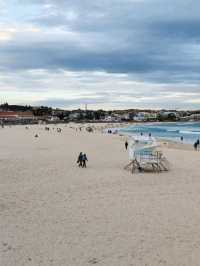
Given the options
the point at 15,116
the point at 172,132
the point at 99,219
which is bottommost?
the point at 172,132

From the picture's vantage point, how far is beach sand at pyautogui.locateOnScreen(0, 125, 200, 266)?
7.49m

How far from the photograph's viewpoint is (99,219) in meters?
10.1

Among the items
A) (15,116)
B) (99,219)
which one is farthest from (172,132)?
(15,116)

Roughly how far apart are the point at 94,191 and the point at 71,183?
6.59 feet

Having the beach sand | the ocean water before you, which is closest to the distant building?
the ocean water

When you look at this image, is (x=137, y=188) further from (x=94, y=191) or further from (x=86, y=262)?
(x=86, y=262)

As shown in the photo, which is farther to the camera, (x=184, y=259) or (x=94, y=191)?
(x=94, y=191)

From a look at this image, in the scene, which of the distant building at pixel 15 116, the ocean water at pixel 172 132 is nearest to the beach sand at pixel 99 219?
the ocean water at pixel 172 132

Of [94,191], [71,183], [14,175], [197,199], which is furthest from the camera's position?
[14,175]

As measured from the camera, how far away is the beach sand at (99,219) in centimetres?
749

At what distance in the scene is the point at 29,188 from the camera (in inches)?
572

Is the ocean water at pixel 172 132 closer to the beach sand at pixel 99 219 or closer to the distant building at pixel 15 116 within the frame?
the beach sand at pixel 99 219

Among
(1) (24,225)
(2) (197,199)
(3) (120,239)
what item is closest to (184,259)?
(3) (120,239)

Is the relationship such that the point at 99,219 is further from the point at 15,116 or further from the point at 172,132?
the point at 15,116
